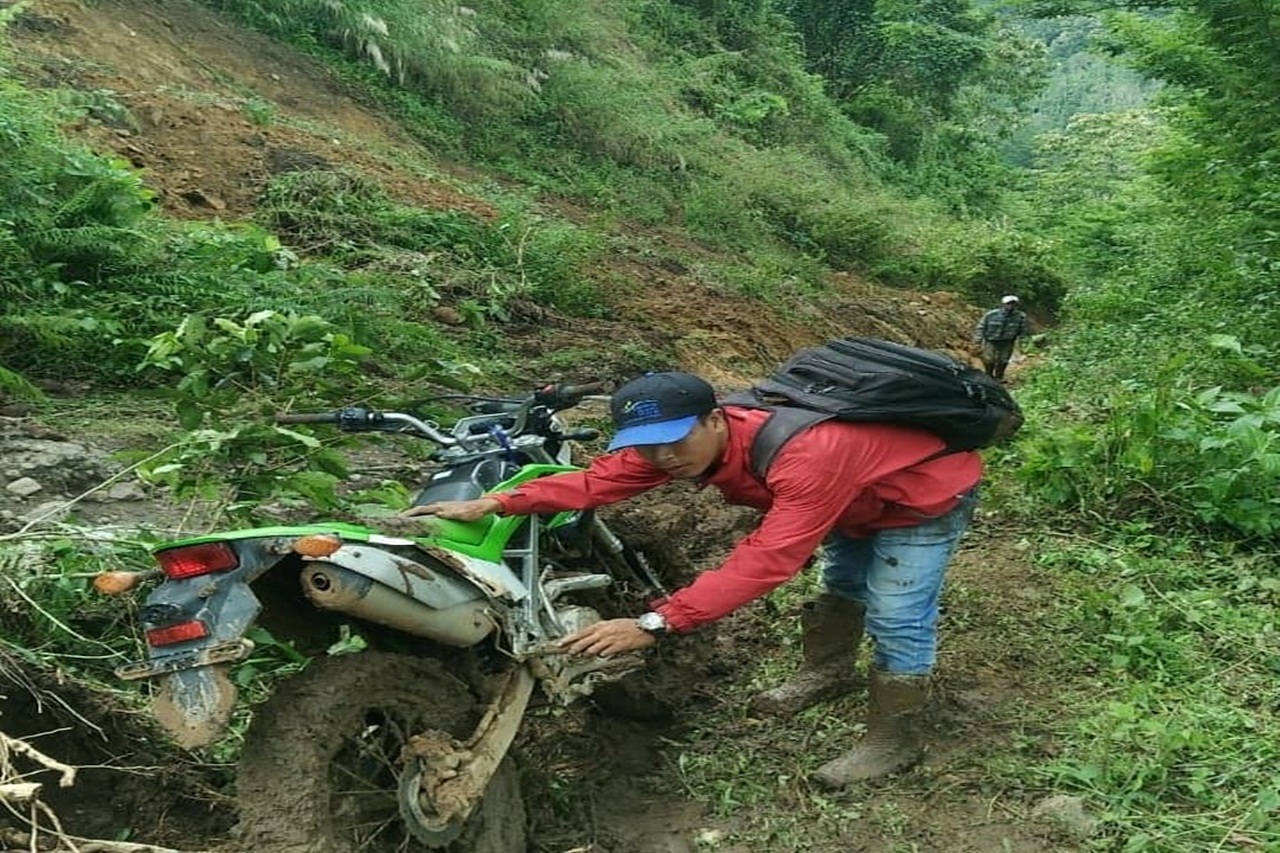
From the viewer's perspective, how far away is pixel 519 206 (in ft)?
39.3

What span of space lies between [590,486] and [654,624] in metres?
0.55

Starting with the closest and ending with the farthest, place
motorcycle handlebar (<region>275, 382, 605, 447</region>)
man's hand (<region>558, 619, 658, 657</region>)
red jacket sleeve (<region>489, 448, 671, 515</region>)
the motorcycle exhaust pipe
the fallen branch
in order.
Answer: the fallen branch, the motorcycle exhaust pipe, man's hand (<region>558, 619, 658, 657</region>), red jacket sleeve (<region>489, 448, 671, 515</region>), motorcycle handlebar (<region>275, 382, 605, 447</region>)

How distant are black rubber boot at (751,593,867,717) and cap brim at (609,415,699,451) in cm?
128

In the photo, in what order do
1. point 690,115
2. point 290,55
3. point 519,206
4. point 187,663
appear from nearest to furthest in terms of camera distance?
point 187,663
point 519,206
point 290,55
point 690,115

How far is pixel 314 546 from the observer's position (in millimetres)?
2527

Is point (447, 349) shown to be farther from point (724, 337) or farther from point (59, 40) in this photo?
point (59, 40)

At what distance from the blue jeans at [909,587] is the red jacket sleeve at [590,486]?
0.78 meters

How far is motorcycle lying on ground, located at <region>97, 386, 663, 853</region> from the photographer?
2504 mm

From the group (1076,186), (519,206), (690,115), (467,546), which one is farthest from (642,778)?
(1076,186)

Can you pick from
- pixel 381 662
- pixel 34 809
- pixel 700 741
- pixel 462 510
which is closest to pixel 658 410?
pixel 462 510

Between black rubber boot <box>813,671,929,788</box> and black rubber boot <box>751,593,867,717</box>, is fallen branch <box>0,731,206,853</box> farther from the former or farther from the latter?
black rubber boot <box>751,593,867,717</box>

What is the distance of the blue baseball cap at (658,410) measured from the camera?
10.1 feet

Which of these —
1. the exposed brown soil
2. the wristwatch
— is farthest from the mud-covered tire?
the wristwatch

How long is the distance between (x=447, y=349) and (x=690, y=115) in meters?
14.7
